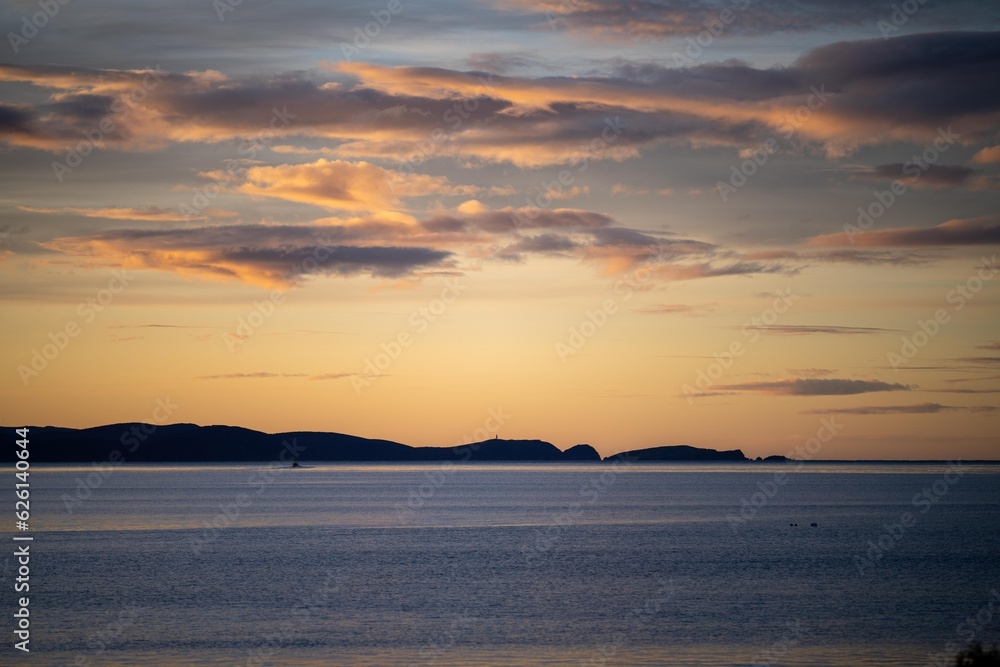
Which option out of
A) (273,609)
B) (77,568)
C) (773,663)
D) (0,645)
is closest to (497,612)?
(273,609)

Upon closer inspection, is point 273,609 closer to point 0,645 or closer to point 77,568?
point 0,645

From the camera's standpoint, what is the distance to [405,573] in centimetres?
8081

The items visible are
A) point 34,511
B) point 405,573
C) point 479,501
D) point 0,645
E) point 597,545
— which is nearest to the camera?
point 0,645

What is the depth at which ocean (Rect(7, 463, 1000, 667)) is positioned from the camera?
5166 centimetres

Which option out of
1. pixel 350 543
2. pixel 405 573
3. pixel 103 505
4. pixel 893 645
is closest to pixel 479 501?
pixel 103 505

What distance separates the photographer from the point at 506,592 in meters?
70.3

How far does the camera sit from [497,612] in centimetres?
6231

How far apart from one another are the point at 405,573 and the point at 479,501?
11712 centimetres

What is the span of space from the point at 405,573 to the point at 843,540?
5204 cm

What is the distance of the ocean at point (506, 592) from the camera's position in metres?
51.7

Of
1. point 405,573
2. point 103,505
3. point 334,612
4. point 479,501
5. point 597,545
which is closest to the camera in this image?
point 334,612

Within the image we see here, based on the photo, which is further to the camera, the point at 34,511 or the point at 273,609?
the point at 34,511

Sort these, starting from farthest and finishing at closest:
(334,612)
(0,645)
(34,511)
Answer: (34,511), (334,612), (0,645)

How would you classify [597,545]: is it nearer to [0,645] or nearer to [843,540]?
[843,540]
